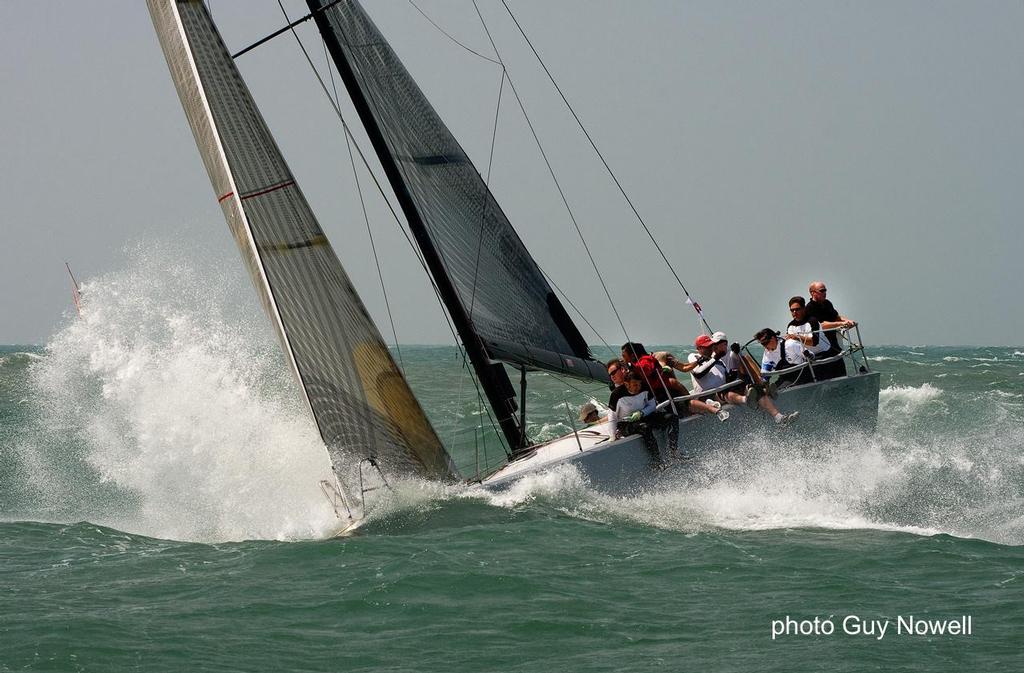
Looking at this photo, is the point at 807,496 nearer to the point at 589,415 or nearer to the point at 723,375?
the point at 723,375

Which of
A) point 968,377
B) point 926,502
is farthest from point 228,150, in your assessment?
point 968,377

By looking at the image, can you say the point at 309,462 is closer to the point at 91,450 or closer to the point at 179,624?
the point at 179,624

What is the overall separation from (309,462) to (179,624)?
12.2 ft

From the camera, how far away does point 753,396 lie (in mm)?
10352

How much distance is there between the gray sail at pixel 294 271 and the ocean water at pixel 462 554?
1.88ft

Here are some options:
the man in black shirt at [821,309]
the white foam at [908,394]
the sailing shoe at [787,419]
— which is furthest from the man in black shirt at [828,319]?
the white foam at [908,394]

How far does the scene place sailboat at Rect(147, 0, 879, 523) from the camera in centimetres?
902

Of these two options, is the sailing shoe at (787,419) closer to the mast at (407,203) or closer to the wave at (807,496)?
the wave at (807,496)

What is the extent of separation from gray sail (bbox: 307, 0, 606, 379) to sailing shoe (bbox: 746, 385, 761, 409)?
1.39m

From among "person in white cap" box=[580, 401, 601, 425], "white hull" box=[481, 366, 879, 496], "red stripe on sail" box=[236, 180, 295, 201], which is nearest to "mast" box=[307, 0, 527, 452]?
"white hull" box=[481, 366, 879, 496]

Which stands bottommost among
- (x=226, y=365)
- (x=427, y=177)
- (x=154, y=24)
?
(x=226, y=365)

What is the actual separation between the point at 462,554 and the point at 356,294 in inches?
91.7

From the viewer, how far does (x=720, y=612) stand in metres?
6.82

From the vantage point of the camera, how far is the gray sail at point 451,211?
1027 centimetres
